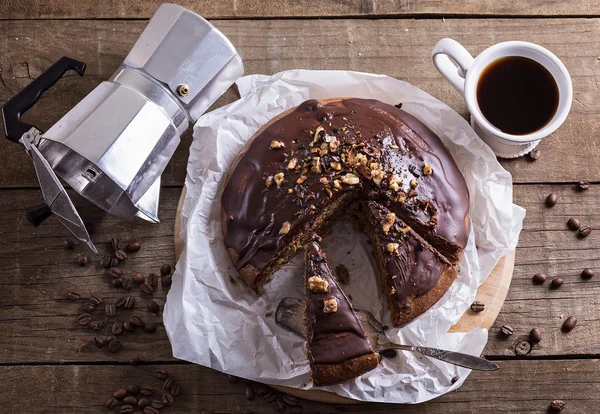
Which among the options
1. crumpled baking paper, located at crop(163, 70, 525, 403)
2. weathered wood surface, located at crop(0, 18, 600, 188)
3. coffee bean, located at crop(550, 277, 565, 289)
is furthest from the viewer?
weathered wood surface, located at crop(0, 18, 600, 188)

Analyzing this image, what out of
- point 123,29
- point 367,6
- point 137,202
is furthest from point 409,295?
point 123,29

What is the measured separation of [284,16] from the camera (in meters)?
3.61

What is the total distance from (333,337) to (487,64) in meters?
1.54

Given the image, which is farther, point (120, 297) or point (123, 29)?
point (123, 29)

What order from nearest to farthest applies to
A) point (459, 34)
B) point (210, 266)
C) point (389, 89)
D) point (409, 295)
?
1. point (409, 295)
2. point (210, 266)
3. point (389, 89)
4. point (459, 34)

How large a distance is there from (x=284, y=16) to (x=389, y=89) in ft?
2.49

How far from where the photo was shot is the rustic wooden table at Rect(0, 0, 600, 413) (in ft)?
10.8

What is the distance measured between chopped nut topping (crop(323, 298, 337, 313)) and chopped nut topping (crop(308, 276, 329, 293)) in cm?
5

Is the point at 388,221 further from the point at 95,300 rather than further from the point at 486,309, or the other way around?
the point at 95,300

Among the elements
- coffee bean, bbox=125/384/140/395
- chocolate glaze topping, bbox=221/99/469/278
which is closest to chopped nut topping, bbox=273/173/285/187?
chocolate glaze topping, bbox=221/99/469/278

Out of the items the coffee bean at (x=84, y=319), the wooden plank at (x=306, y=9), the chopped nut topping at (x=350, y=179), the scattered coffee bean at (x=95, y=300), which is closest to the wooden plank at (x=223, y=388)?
the coffee bean at (x=84, y=319)

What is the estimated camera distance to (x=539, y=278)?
3.32 metres

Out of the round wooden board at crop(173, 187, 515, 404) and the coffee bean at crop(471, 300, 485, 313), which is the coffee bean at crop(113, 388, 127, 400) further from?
the coffee bean at crop(471, 300, 485, 313)

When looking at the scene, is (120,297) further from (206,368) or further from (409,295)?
(409,295)
